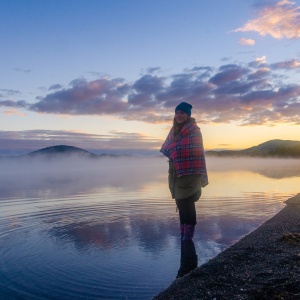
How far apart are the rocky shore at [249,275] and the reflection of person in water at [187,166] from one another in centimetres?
128

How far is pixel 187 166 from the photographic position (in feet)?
27.2

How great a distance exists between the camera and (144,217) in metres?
12.4

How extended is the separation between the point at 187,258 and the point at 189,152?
2315 millimetres

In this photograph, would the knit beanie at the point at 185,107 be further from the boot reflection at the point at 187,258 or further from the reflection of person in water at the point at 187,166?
the boot reflection at the point at 187,258

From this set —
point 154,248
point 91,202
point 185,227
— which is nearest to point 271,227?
point 185,227

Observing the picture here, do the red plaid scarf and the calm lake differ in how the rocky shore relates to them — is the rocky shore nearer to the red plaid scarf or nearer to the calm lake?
the calm lake

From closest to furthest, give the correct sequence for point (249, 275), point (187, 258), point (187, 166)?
point (249, 275) < point (187, 258) < point (187, 166)

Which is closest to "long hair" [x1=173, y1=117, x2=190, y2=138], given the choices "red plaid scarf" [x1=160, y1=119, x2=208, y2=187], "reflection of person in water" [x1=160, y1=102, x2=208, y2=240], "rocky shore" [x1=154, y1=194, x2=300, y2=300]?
"reflection of person in water" [x1=160, y1=102, x2=208, y2=240]

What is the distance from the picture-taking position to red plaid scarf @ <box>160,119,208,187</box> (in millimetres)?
8297

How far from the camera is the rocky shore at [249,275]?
4582 mm

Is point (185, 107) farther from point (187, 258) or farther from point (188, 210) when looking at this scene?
point (187, 258)

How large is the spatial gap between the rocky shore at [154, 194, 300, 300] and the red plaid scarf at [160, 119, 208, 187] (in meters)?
1.89

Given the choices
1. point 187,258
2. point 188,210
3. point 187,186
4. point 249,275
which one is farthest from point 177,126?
point 249,275

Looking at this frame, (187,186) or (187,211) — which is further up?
(187,186)
